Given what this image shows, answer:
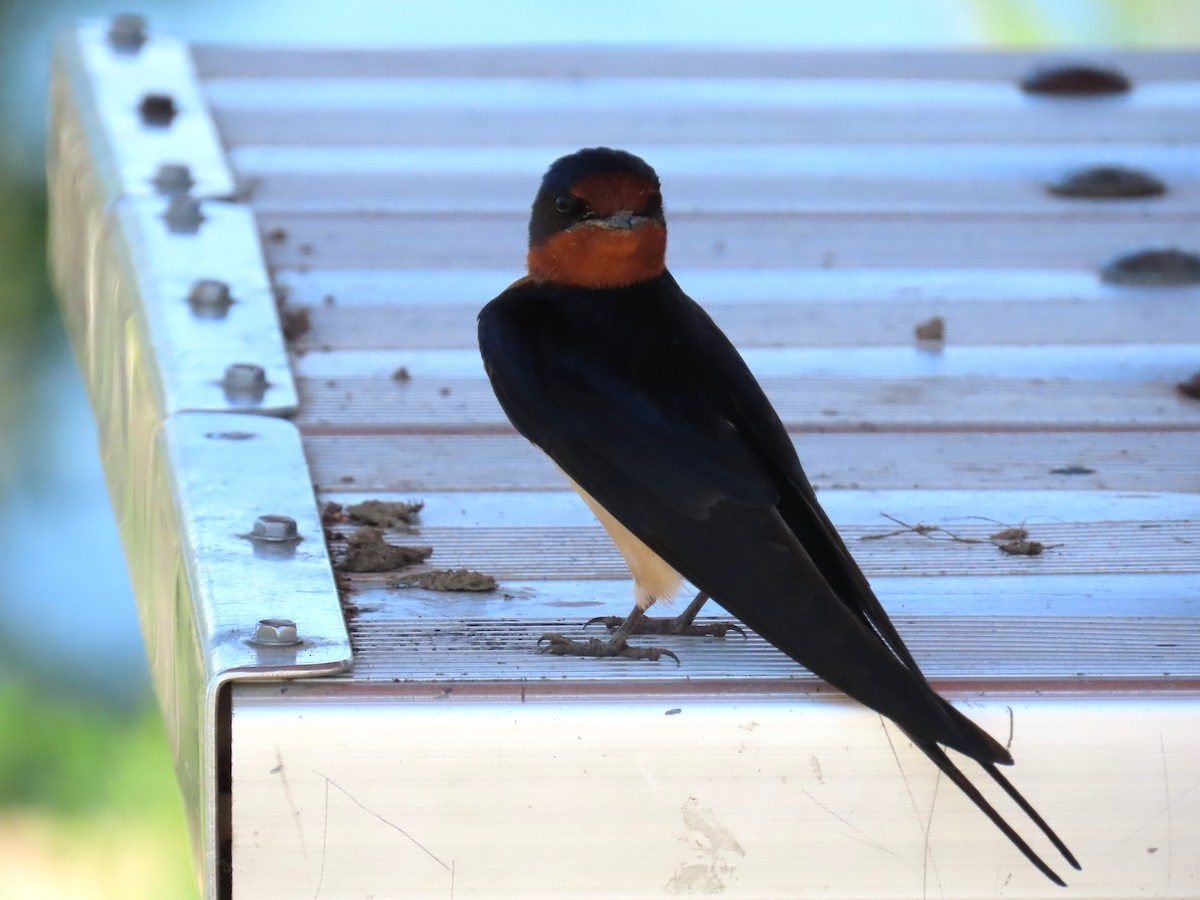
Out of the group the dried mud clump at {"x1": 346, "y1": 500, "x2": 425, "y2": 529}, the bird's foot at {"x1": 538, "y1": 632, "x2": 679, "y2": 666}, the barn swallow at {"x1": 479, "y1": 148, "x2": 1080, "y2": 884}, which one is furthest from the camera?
the dried mud clump at {"x1": 346, "y1": 500, "x2": 425, "y2": 529}

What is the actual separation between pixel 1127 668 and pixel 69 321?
117 inches

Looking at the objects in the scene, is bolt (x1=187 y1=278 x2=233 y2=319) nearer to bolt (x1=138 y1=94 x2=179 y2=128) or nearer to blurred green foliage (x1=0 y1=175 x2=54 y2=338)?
bolt (x1=138 y1=94 x2=179 y2=128)

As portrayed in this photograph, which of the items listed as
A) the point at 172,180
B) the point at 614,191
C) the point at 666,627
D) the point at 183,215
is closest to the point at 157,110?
the point at 172,180

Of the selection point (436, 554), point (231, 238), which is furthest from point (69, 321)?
point (436, 554)

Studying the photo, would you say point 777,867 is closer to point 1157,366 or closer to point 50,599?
point 1157,366

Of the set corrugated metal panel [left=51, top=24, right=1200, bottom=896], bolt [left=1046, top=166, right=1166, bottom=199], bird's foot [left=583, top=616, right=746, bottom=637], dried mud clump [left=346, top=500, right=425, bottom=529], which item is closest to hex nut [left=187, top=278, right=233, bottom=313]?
corrugated metal panel [left=51, top=24, right=1200, bottom=896]

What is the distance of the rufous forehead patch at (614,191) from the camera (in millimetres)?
2742

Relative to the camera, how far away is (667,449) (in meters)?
2.31

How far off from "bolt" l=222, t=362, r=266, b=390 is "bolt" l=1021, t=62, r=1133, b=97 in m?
2.94

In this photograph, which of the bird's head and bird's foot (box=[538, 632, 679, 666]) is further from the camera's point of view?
the bird's head

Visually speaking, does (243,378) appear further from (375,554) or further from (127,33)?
(127,33)

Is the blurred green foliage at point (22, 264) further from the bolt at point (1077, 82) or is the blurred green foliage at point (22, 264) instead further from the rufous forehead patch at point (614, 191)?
the rufous forehead patch at point (614, 191)

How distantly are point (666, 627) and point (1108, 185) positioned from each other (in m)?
2.41

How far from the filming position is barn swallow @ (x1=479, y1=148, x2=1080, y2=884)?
188 cm
